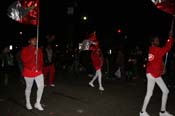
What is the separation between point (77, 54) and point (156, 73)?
12.7 m

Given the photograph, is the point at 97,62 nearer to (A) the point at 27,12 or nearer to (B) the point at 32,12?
(B) the point at 32,12

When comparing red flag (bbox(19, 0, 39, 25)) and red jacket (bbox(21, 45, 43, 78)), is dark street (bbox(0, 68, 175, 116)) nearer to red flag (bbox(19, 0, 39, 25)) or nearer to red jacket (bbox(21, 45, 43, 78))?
red jacket (bbox(21, 45, 43, 78))

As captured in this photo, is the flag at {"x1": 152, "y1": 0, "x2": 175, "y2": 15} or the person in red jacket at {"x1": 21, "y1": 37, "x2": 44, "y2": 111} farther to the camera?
the flag at {"x1": 152, "y1": 0, "x2": 175, "y2": 15}

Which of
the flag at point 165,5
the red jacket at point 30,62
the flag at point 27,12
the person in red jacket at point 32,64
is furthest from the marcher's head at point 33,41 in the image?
the flag at point 165,5

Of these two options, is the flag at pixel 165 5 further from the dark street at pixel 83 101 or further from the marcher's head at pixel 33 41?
the marcher's head at pixel 33 41

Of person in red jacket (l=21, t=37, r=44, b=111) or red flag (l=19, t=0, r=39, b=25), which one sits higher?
red flag (l=19, t=0, r=39, b=25)

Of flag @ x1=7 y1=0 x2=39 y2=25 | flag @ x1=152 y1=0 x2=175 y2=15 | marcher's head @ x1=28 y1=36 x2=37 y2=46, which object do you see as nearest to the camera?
marcher's head @ x1=28 y1=36 x2=37 y2=46

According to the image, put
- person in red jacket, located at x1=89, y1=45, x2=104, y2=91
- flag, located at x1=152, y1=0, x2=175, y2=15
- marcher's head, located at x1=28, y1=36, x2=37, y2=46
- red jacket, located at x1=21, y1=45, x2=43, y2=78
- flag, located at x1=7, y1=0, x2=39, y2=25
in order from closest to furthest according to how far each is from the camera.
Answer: red jacket, located at x1=21, y1=45, x2=43, y2=78 < marcher's head, located at x1=28, y1=36, x2=37, y2=46 < flag, located at x1=152, y1=0, x2=175, y2=15 < flag, located at x1=7, y1=0, x2=39, y2=25 < person in red jacket, located at x1=89, y1=45, x2=104, y2=91

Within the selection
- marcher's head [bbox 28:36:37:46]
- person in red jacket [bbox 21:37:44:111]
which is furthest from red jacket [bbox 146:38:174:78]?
marcher's head [bbox 28:36:37:46]

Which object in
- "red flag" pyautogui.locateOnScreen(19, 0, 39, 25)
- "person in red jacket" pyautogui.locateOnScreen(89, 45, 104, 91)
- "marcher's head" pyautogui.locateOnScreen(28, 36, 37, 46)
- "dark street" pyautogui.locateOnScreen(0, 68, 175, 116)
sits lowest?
"dark street" pyautogui.locateOnScreen(0, 68, 175, 116)

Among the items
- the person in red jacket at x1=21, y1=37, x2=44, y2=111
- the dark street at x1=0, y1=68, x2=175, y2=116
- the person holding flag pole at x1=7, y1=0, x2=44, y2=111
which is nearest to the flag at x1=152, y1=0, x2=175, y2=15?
the dark street at x1=0, y1=68, x2=175, y2=116

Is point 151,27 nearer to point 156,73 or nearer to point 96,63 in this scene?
point 96,63

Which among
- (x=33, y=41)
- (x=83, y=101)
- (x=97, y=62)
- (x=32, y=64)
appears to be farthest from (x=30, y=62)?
(x=97, y=62)

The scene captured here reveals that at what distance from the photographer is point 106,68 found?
1916 cm
